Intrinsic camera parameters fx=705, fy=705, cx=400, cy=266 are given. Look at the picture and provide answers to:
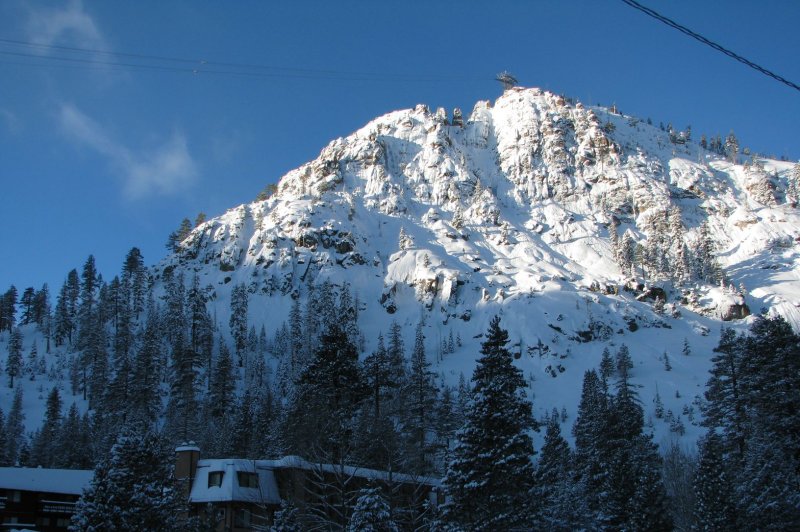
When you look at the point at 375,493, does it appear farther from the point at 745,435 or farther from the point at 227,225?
the point at 227,225

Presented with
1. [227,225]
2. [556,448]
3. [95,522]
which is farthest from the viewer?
[227,225]

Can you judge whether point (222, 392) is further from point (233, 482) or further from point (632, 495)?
point (632, 495)

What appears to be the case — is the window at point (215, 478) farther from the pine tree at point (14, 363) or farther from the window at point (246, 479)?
the pine tree at point (14, 363)

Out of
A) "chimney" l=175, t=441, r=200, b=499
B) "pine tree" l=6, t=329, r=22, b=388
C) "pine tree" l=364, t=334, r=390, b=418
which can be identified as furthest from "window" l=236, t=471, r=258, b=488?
"pine tree" l=6, t=329, r=22, b=388

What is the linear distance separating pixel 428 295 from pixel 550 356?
38615 mm

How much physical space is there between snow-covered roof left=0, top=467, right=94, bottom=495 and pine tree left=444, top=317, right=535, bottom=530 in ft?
98.3

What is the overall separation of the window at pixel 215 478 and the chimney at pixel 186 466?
1355mm

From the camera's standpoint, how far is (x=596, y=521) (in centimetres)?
4300

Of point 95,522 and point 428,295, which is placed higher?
point 428,295

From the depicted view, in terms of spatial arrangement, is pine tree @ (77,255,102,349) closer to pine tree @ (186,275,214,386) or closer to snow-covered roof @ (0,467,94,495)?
pine tree @ (186,275,214,386)

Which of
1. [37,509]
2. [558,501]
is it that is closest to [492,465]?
[558,501]

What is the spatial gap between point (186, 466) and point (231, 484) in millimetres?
4034

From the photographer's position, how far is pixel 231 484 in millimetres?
39562

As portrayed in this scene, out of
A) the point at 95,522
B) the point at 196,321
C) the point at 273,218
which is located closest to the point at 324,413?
the point at 95,522
